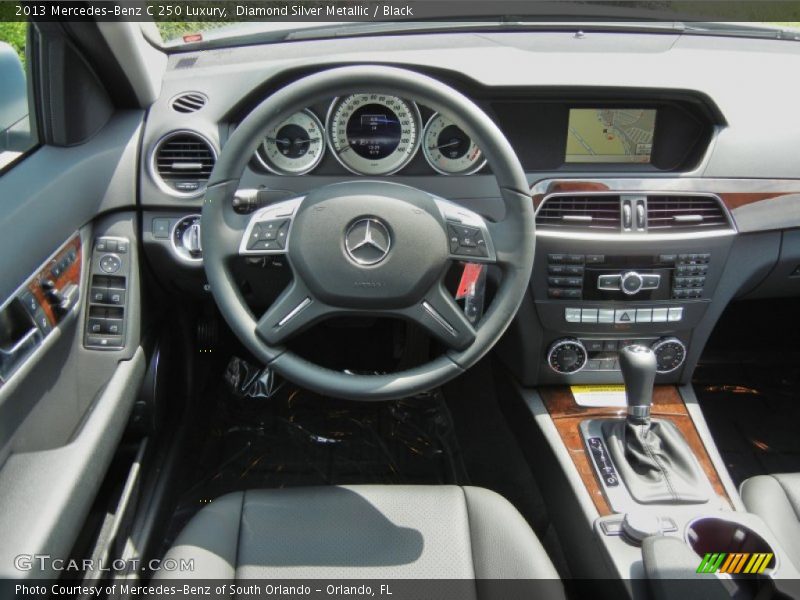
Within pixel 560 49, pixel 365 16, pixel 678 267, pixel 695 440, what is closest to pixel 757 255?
pixel 678 267

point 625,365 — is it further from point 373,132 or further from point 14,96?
point 14,96

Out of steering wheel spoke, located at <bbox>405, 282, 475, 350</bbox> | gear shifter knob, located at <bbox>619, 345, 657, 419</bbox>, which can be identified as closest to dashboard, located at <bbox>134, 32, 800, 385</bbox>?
gear shifter knob, located at <bbox>619, 345, 657, 419</bbox>

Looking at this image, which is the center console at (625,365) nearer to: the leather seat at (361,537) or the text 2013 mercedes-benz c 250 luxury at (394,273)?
the text 2013 mercedes-benz c 250 luxury at (394,273)

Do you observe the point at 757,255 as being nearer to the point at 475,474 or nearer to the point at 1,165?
the point at 475,474

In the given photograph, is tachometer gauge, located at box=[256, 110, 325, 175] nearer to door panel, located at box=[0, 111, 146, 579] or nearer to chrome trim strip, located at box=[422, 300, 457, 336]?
door panel, located at box=[0, 111, 146, 579]

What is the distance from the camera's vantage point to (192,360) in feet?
7.36

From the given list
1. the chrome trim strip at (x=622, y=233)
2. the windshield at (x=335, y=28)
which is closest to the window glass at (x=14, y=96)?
the windshield at (x=335, y=28)

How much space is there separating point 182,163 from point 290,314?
22.4 inches

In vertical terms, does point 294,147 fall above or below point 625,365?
above

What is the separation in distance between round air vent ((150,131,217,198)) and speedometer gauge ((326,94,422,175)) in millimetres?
299

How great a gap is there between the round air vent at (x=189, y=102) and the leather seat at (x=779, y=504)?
59.6 inches

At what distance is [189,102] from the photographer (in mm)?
1763

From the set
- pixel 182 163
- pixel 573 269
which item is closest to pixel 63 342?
pixel 182 163

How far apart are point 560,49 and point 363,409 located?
1269mm
